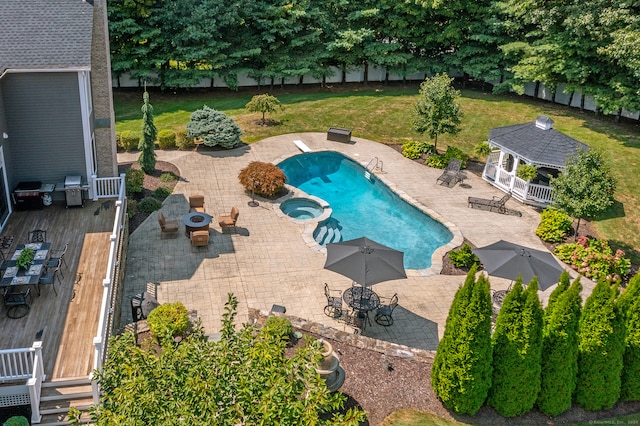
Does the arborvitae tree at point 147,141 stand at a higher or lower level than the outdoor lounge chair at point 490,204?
higher

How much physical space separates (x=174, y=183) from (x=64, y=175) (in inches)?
269

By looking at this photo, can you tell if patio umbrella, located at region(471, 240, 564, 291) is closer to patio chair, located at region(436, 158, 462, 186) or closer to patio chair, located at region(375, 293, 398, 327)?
patio chair, located at region(375, 293, 398, 327)

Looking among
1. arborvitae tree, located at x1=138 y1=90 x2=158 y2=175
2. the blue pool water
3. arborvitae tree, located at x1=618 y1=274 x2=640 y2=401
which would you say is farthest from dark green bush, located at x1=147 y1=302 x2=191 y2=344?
arborvitae tree, located at x1=138 y1=90 x2=158 y2=175

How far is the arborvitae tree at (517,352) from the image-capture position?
1302cm

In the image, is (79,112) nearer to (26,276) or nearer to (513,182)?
(26,276)

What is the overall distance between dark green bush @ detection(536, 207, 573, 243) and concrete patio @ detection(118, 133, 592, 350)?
1.37 ft

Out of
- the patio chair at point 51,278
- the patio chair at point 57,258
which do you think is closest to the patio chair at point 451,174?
the patio chair at point 57,258

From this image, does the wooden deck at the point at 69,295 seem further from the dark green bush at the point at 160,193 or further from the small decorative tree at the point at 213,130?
the small decorative tree at the point at 213,130

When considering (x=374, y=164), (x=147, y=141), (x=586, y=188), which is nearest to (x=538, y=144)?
(x=586, y=188)

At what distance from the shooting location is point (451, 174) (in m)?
29.2

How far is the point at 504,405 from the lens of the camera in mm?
13664

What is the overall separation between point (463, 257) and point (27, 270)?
14594mm

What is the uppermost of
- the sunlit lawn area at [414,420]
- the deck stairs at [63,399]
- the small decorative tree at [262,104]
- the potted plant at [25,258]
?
the small decorative tree at [262,104]

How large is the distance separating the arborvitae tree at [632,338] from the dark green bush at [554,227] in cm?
936
